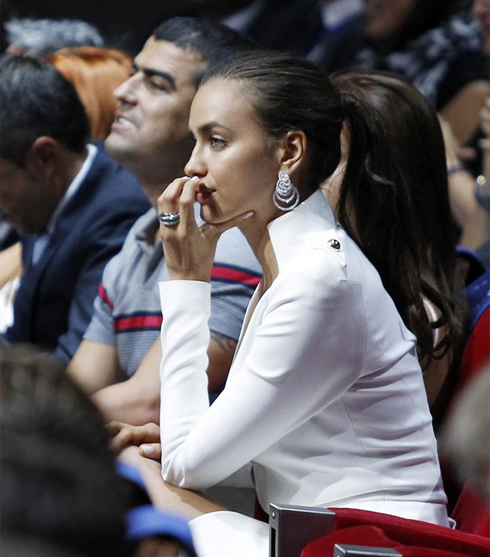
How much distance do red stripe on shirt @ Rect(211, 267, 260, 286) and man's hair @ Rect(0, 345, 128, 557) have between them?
1.33 metres

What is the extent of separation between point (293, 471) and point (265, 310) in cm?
27

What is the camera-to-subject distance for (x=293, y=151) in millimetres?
1791

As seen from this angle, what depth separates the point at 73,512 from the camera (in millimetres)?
742

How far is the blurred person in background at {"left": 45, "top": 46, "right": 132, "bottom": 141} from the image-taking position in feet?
10.5

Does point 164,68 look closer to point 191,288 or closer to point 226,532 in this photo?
point 191,288

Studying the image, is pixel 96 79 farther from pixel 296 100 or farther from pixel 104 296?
pixel 296 100

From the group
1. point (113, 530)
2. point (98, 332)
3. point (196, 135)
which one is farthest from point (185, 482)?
point (113, 530)

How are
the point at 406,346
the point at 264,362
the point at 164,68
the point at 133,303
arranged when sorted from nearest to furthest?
the point at 264,362, the point at 406,346, the point at 133,303, the point at 164,68

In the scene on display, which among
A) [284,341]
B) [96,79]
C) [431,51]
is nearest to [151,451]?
[284,341]

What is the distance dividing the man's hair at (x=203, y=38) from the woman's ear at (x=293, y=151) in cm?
75

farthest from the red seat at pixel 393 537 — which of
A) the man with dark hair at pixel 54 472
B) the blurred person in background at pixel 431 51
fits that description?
the blurred person in background at pixel 431 51

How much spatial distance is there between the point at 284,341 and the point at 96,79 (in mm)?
1800

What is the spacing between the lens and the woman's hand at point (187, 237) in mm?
1799

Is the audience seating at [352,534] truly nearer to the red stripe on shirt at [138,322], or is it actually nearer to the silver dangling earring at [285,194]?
the silver dangling earring at [285,194]
